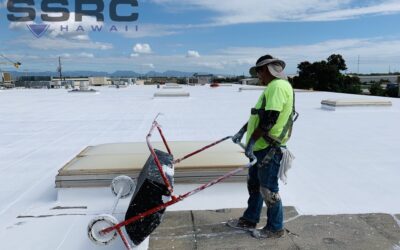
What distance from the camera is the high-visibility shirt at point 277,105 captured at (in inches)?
108

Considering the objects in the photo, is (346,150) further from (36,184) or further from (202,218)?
(36,184)

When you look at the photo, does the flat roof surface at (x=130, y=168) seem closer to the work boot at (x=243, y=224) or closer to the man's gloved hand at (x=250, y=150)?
the work boot at (x=243, y=224)

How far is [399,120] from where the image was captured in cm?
992

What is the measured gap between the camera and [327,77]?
53.9m

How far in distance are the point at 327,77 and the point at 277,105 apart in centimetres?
5484

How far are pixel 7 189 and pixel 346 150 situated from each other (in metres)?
5.34

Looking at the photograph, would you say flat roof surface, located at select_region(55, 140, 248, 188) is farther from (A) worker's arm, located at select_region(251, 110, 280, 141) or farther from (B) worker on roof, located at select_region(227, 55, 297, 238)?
(A) worker's arm, located at select_region(251, 110, 280, 141)

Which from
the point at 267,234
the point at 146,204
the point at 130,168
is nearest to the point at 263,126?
the point at 267,234

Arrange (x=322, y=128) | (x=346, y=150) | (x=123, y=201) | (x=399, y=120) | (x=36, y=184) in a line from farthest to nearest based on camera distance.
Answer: (x=399, y=120) → (x=322, y=128) → (x=346, y=150) → (x=36, y=184) → (x=123, y=201)

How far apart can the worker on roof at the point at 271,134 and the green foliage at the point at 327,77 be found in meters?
51.6

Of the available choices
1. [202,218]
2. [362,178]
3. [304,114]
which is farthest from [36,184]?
[304,114]

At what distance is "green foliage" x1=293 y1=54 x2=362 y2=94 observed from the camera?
53625 mm

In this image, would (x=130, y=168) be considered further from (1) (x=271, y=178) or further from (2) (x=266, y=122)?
(2) (x=266, y=122)

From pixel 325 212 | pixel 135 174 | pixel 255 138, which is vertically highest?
pixel 255 138
